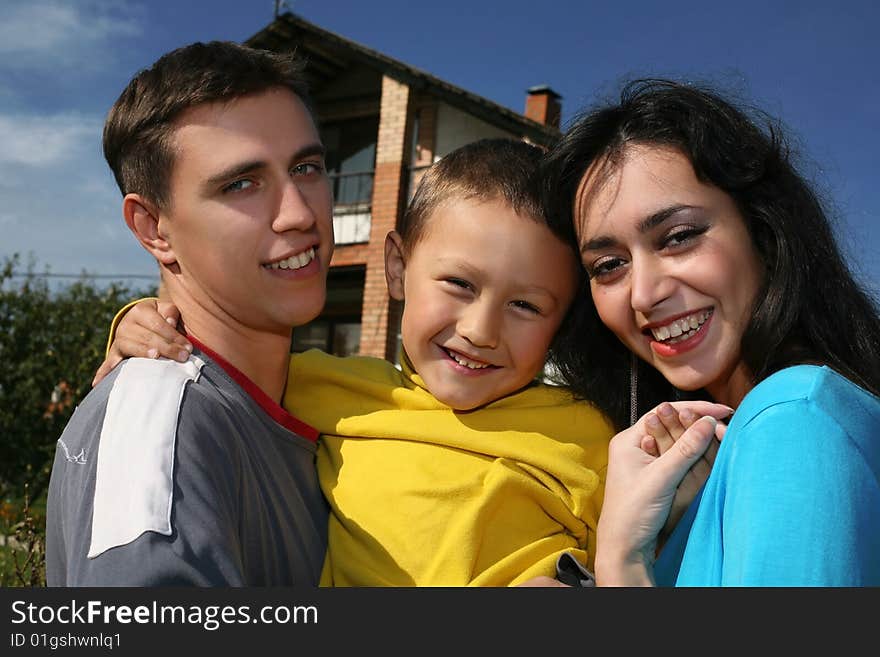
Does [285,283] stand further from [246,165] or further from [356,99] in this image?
[356,99]

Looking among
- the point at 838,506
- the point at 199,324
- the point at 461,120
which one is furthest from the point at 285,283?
the point at 461,120

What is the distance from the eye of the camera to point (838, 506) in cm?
147

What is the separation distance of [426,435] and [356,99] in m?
16.4

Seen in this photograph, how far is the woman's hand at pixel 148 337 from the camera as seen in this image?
205 centimetres

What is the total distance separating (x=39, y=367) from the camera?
443 inches

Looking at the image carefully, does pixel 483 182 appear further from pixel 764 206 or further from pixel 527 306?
pixel 764 206

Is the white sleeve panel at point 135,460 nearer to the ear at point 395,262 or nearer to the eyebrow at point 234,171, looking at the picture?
the eyebrow at point 234,171

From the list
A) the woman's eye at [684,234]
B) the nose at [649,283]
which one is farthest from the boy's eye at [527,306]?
the woman's eye at [684,234]

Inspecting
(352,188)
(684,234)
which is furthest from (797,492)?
(352,188)

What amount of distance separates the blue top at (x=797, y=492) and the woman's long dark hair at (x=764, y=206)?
300mm

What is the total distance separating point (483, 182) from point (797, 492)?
1.31m

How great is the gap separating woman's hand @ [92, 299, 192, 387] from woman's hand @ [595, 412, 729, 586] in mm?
1065

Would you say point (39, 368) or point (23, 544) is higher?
point (39, 368)

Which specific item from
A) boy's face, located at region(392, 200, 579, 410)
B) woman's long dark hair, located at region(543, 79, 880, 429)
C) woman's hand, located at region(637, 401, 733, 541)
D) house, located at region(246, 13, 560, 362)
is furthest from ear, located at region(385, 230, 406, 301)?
house, located at region(246, 13, 560, 362)
